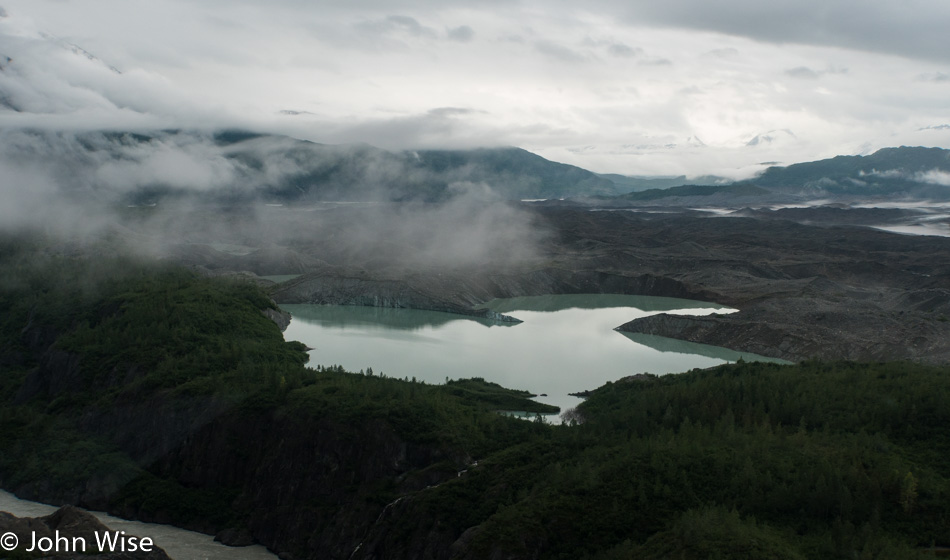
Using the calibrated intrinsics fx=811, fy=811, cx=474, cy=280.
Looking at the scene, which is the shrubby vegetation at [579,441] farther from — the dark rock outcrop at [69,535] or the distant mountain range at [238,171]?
the distant mountain range at [238,171]

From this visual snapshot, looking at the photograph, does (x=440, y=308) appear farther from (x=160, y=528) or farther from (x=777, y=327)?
(x=160, y=528)

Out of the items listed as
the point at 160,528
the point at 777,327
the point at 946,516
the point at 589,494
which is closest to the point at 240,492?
the point at 160,528

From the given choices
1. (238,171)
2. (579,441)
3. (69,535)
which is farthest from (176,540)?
(238,171)

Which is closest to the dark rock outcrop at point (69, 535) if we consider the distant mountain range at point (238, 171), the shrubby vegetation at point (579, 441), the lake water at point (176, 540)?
the lake water at point (176, 540)

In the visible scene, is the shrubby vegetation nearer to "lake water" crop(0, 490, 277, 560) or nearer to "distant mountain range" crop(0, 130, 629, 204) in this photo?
"lake water" crop(0, 490, 277, 560)

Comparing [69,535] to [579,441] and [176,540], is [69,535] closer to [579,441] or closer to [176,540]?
[176,540]

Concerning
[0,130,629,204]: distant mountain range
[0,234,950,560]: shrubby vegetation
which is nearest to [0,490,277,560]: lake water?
[0,234,950,560]: shrubby vegetation
